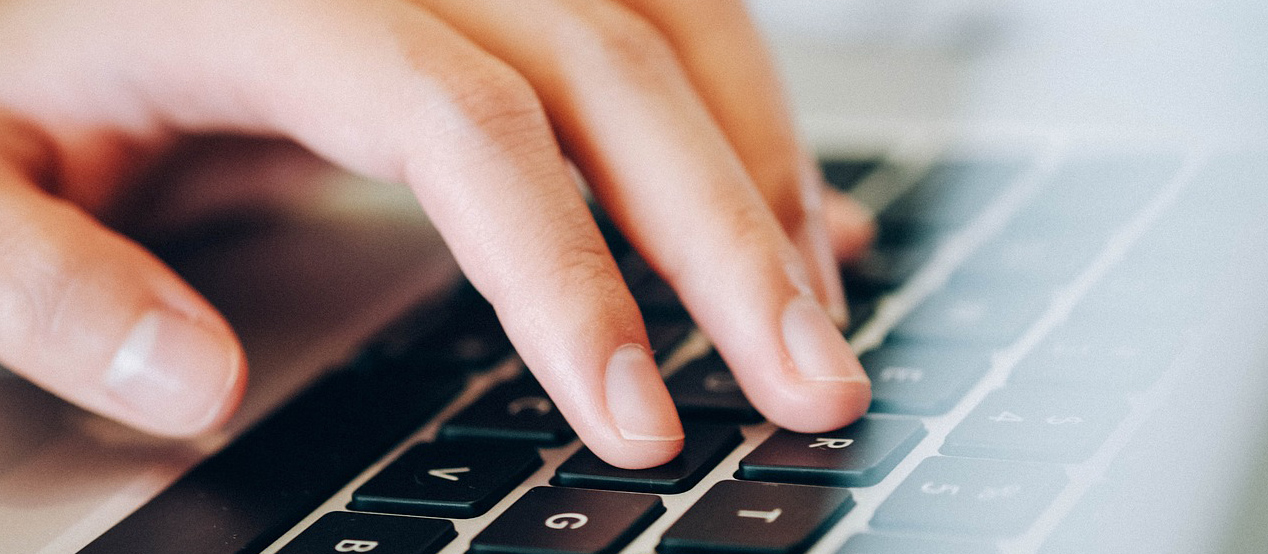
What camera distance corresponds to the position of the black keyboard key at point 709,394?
515 millimetres

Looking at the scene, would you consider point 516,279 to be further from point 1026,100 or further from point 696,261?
point 1026,100

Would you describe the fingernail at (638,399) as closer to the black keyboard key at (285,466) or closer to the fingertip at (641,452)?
the fingertip at (641,452)

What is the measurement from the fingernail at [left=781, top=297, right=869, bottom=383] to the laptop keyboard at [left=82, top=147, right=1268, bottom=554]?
2cm

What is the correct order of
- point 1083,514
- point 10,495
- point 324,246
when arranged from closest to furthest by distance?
point 1083,514 → point 10,495 → point 324,246

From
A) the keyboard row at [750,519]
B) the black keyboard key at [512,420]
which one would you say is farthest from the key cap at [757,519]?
the black keyboard key at [512,420]

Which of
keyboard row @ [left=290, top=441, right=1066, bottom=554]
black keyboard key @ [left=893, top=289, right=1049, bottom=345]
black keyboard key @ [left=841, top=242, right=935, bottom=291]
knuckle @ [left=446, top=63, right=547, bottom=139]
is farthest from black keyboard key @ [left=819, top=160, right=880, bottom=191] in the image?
keyboard row @ [left=290, top=441, right=1066, bottom=554]

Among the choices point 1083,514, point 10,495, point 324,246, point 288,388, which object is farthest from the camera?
point 324,246

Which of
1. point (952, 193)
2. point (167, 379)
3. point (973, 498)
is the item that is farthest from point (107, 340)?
point (952, 193)

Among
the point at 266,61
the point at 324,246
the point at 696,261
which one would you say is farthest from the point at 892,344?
the point at 324,246

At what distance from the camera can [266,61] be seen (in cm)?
59

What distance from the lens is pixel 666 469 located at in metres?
0.45

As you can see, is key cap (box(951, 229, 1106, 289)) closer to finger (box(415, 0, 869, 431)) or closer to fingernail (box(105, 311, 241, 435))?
finger (box(415, 0, 869, 431))

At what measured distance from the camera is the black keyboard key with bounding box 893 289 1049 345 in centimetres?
56

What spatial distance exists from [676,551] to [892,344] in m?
0.23
